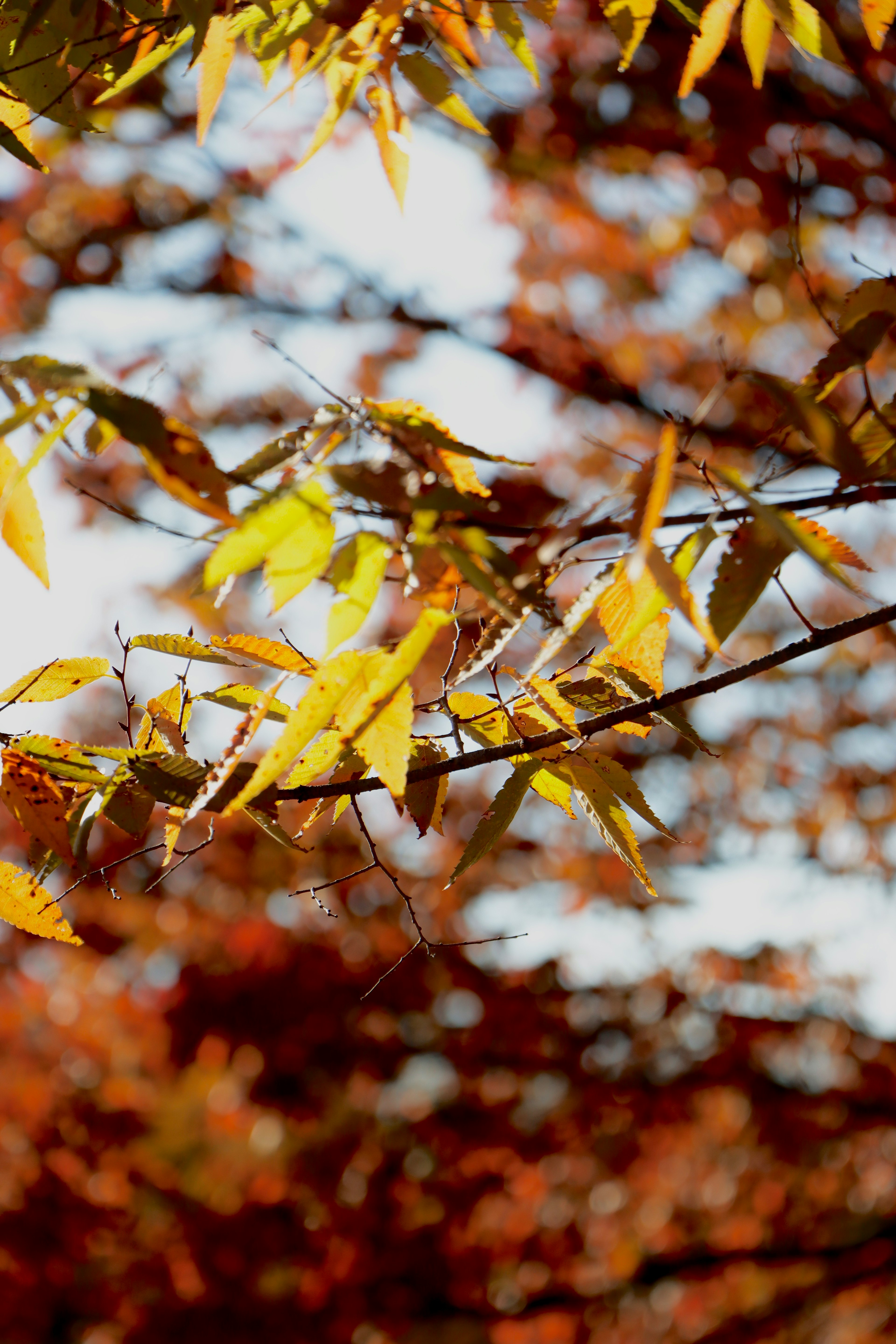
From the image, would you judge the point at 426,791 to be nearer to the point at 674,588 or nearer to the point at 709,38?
the point at 674,588

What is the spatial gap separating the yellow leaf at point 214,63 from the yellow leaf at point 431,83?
0.19 meters

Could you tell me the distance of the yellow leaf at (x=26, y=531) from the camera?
2.30ft

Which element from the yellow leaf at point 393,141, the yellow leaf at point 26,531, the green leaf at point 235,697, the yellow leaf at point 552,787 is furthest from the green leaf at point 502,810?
the yellow leaf at point 393,141

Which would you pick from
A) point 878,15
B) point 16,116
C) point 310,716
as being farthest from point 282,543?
point 878,15

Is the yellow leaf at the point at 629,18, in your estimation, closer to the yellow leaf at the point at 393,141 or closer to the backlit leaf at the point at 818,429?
the yellow leaf at the point at 393,141

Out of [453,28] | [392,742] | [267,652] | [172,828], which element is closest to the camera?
[392,742]

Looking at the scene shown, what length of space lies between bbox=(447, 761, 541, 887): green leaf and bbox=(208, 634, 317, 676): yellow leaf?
0.77ft

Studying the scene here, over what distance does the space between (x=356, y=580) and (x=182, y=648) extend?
11.2 inches

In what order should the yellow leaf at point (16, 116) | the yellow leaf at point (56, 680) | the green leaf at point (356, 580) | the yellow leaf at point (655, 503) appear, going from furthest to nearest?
the yellow leaf at point (16, 116) < the yellow leaf at point (56, 680) < the green leaf at point (356, 580) < the yellow leaf at point (655, 503)

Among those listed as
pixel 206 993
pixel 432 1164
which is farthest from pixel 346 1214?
pixel 206 993

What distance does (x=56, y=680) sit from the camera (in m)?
0.91

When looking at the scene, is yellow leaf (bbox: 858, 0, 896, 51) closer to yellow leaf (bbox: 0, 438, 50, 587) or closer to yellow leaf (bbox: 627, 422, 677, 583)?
yellow leaf (bbox: 627, 422, 677, 583)

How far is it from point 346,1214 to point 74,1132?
135 centimetres

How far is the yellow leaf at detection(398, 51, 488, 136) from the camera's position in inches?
40.1
